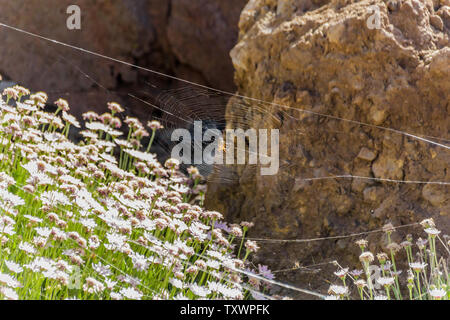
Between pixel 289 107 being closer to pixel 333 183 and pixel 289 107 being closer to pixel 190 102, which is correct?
pixel 333 183

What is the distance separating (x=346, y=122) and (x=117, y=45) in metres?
2.30

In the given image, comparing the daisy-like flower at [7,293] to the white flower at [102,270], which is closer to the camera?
the daisy-like flower at [7,293]

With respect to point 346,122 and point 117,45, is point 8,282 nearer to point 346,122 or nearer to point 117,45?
point 346,122

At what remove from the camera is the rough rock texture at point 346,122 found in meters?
2.45

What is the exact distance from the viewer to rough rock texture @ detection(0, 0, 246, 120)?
4117mm

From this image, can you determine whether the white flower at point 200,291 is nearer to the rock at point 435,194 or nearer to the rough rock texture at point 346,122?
the rough rock texture at point 346,122

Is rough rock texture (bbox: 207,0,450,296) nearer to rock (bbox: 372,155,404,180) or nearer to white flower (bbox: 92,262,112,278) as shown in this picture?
rock (bbox: 372,155,404,180)

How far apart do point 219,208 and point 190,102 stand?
1.96ft

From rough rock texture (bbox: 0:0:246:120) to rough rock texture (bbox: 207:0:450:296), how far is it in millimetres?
1569

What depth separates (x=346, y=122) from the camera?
2.60 meters

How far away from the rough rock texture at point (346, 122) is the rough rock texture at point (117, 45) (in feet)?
5.15

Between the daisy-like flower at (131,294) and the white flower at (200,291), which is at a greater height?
the daisy-like flower at (131,294)

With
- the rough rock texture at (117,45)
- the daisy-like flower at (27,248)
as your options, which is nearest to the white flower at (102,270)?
the daisy-like flower at (27,248)

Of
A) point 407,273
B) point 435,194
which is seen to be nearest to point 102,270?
point 407,273
